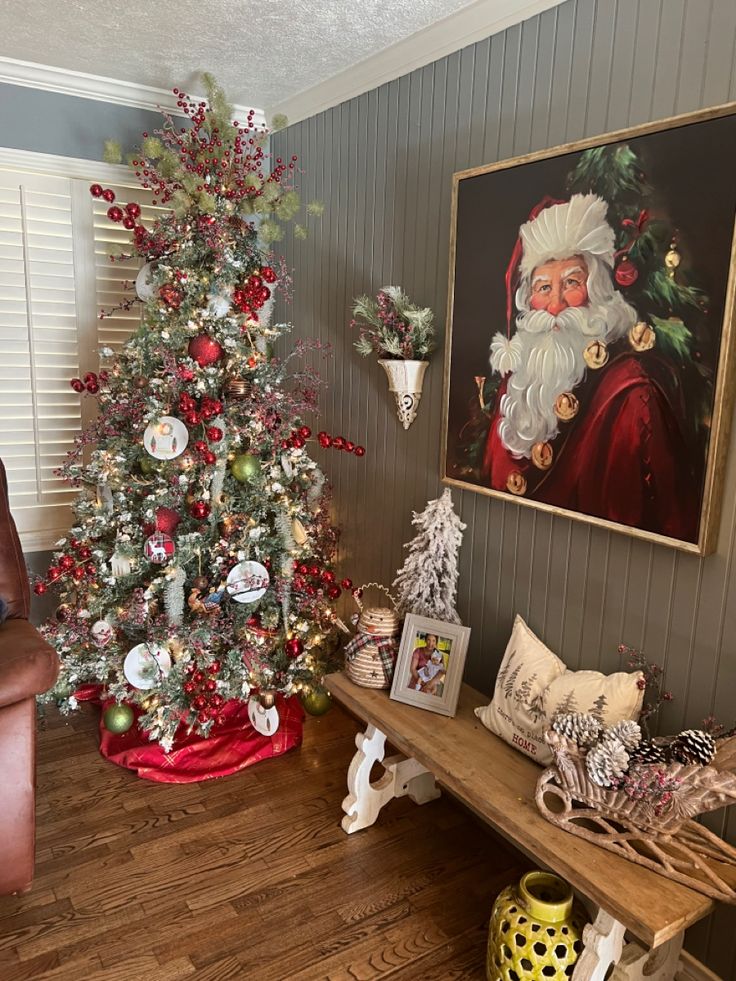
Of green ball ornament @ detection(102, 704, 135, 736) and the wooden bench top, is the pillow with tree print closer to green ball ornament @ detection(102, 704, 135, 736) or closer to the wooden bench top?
the wooden bench top

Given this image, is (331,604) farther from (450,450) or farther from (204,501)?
(450,450)

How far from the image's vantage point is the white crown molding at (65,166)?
314 centimetres

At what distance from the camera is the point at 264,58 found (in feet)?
9.34

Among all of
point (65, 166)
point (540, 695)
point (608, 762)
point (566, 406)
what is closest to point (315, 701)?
point (540, 695)

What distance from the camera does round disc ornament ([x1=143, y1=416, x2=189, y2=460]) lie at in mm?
2611

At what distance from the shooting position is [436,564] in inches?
99.0

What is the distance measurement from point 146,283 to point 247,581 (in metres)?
1.22

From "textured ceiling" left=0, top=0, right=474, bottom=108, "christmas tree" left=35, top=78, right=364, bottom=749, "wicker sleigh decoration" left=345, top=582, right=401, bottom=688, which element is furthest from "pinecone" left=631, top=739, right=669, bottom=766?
"textured ceiling" left=0, top=0, right=474, bottom=108

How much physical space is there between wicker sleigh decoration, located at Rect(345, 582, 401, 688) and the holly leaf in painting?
4.12 feet

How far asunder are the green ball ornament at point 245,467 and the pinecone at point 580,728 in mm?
1413

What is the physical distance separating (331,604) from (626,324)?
6.25ft

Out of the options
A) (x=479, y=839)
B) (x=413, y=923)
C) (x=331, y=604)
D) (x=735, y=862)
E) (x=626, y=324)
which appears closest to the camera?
(x=735, y=862)

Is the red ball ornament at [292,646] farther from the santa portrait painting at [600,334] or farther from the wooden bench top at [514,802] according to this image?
the santa portrait painting at [600,334]

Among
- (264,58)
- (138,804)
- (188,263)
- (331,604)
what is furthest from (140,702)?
(264,58)
